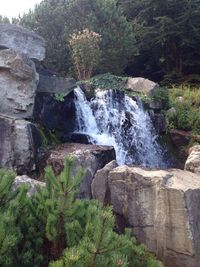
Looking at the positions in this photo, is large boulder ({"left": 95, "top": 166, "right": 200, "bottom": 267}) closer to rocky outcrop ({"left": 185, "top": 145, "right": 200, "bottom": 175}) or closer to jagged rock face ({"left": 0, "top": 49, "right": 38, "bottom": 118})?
rocky outcrop ({"left": 185, "top": 145, "right": 200, "bottom": 175})

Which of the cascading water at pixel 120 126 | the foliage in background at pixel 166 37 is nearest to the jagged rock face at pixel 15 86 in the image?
the cascading water at pixel 120 126

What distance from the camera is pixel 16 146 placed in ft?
25.7

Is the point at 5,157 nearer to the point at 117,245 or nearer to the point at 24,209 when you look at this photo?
the point at 24,209

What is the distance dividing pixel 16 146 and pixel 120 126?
3297 millimetres

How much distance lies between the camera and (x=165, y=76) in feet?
56.2

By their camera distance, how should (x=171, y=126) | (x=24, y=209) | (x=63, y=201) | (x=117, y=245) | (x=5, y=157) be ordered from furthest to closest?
(x=171, y=126) < (x=5, y=157) < (x=24, y=209) < (x=63, y=201) < (x=117, y=245)

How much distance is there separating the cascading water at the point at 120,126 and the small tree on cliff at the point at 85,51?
7.69ft

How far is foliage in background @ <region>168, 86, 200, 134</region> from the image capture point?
11578mm

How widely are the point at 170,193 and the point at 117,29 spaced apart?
10587mm

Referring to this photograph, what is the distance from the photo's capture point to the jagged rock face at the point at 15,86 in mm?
8766

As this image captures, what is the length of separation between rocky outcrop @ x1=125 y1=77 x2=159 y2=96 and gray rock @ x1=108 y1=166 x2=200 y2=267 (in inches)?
263

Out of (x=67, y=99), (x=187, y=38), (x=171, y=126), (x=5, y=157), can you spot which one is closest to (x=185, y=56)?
(x=187, y=38)

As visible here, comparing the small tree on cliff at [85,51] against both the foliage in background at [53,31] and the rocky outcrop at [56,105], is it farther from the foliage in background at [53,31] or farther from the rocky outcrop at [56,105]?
the rocky outcrop at [56,105]

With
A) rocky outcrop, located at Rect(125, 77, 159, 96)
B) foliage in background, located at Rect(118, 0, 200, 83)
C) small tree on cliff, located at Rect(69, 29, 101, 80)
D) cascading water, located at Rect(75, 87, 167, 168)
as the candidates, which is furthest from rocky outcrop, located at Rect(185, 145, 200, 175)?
foliage in background, located at Rect(118, 0, 200, 83)
